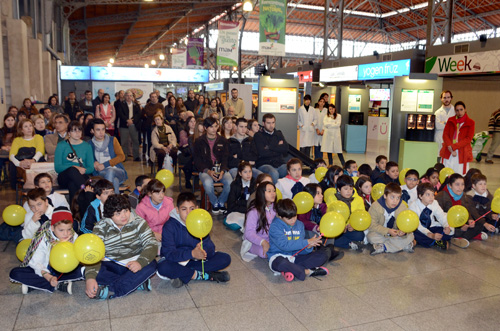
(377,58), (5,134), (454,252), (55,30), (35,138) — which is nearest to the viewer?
(454,252)

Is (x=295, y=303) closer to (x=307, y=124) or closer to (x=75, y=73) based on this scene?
(x=307, y=124)

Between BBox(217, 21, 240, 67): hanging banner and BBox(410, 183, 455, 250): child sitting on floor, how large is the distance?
37.5ft

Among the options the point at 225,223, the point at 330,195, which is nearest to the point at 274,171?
the point at 225,223

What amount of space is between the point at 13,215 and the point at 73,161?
128cm

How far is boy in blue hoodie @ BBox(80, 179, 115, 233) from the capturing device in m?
4.09

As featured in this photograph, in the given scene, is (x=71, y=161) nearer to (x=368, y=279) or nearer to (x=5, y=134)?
(x=5, y=134)

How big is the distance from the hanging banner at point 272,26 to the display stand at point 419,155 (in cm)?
525

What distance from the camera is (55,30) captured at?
1830cm

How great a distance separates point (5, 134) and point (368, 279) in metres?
6.58

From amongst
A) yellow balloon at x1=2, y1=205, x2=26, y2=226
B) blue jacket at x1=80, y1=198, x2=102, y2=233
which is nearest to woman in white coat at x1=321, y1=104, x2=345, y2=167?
blue jacket at x1=80, y1=198, x2=102, y2=233

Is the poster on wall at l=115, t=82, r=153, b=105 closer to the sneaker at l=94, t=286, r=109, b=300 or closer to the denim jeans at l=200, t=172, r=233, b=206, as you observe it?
the denim jeans at l=200, t=172, r=233, b=206

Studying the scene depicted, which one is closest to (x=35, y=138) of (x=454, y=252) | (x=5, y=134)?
(x=5, y=134)

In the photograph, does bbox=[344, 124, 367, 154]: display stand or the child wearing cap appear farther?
bbox=[344, 124, 367, 154]: display stand

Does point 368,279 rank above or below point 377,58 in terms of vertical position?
below
